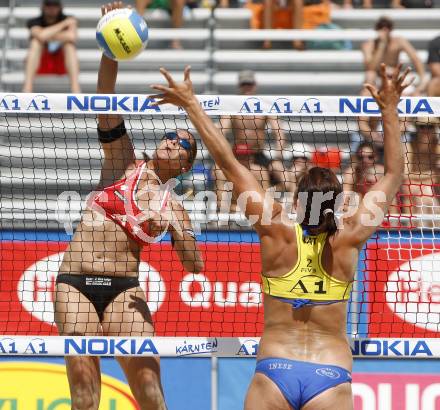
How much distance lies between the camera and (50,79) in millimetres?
12109

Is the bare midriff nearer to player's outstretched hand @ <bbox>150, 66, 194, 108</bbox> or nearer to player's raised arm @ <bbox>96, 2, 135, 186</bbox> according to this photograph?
player's outstretched hand @ <bbox>150, 66, 194, 108</bbox>

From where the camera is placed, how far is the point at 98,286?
6543mm

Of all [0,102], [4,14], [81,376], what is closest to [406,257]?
[81,376]

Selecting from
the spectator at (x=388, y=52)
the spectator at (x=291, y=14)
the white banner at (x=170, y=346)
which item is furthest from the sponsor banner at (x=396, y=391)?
the spectator at (x=291, y=14)

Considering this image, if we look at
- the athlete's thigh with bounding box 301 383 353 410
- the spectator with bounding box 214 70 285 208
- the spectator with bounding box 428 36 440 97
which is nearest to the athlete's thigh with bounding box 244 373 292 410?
the athlete's thigh with bounding box 301 383 353 410

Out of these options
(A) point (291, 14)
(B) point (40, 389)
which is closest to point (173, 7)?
(A) point (291, 14)

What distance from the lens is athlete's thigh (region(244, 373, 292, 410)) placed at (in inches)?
198

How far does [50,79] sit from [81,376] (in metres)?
6.40

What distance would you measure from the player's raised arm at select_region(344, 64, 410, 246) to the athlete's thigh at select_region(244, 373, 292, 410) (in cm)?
89

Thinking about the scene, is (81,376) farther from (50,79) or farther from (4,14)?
(4,14)

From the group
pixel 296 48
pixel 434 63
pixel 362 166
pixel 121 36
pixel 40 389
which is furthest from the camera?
pixel 296 48

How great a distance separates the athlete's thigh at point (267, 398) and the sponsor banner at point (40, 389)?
11.4ft

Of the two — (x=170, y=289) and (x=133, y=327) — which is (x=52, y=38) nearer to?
(x=170, y=289)

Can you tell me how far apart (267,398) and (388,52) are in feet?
24.7
